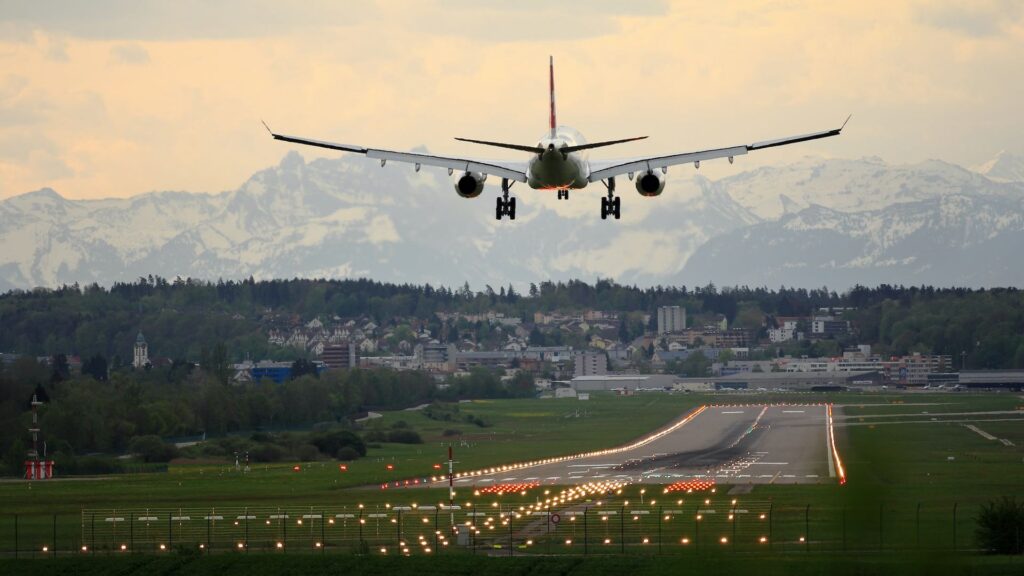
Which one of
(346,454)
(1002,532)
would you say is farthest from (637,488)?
(346,454)

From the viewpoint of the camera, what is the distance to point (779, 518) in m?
70.9

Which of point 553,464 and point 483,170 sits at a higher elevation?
point 483,170

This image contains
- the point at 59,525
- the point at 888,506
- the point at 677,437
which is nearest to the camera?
the point at 888,506

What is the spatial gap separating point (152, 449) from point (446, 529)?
58.2 meters

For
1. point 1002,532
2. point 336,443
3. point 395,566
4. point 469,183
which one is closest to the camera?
point 1002,532

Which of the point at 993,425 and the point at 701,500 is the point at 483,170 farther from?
the point at 993,425

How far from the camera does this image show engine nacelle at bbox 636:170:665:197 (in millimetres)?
67125

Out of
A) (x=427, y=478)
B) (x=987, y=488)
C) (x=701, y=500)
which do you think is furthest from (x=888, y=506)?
(x=427, y=478)

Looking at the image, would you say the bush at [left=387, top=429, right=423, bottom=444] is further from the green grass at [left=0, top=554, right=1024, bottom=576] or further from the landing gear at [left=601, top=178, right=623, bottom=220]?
the green grass at [left=0, top=554, right=1024, bottom=576]

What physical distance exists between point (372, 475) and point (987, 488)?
126ft

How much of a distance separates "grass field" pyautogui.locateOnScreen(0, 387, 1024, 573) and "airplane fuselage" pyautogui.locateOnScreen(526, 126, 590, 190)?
13.9 m

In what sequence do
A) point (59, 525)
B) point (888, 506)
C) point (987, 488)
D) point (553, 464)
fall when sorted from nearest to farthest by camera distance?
point (888, 506)
point (59, 525)
point (987, 488)
point (553, 464)

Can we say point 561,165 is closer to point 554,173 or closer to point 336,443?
point 554,173

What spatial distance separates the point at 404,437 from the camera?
14300cm
